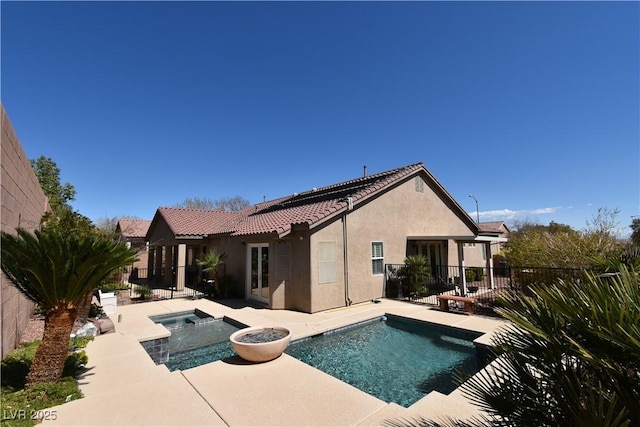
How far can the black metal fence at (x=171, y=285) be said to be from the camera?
1688cm

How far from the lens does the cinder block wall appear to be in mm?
6477

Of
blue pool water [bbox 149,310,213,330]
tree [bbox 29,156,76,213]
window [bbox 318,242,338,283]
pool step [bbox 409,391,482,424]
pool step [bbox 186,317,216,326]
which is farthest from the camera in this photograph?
tree [bbox 29,156,76,213]

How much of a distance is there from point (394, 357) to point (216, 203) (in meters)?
57.1

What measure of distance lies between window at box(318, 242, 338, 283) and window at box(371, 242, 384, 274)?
2.73 metres

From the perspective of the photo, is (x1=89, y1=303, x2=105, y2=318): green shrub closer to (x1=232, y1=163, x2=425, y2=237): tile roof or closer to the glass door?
the glass door

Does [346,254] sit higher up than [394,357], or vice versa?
[346,254]

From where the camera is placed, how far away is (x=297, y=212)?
16.6 m

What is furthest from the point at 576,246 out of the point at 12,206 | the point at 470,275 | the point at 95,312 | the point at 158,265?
the point at 158,265

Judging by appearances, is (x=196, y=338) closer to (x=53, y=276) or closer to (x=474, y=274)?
(x=53, y=276)

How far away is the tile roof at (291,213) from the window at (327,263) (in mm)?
1332

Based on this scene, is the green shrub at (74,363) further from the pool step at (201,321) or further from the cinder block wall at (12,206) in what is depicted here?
the pool step at (201,321)

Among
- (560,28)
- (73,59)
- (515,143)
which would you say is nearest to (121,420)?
(73,59)

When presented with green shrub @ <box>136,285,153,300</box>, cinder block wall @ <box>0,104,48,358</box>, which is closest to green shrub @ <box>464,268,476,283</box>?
green shrub @ <box>136,285,153,300</box>

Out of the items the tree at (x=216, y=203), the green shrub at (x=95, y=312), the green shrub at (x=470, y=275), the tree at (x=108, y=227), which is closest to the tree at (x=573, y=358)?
the green shrub at (x=95, y=312)
